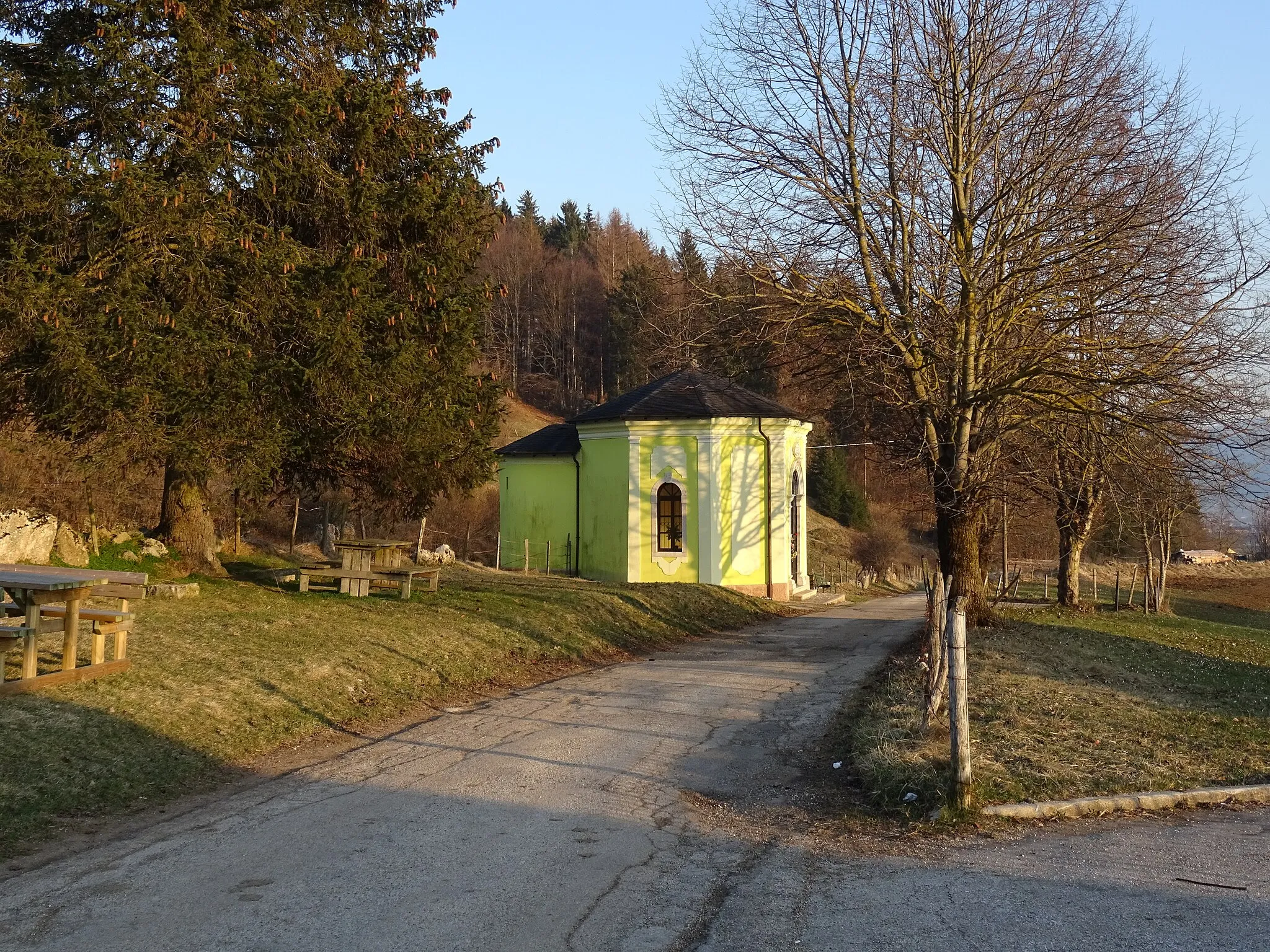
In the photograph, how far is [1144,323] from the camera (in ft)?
45.9

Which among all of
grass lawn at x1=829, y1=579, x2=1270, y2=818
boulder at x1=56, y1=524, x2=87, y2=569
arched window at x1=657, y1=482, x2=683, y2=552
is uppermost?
arched window at x1=657, y1=482, x2=683, y2=552

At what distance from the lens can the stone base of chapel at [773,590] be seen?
26.4 metres

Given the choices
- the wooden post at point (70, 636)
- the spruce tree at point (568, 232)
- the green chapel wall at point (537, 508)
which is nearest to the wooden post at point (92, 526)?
the wooden post at point (70, 636)

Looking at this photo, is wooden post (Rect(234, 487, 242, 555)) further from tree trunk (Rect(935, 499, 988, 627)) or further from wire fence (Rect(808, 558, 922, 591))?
wire fence (Rect(808, 558, 922, 591))

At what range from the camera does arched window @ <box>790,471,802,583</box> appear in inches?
1096

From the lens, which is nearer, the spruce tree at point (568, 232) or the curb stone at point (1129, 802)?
the curb stone at point (1129, 802)

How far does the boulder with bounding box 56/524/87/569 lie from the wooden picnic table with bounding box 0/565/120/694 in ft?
19.1

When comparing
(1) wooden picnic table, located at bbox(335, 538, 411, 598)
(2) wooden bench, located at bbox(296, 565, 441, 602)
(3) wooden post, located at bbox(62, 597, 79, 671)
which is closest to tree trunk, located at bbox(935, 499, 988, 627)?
(2) wooden bench, located at bbox(296, 565, 441, 602)

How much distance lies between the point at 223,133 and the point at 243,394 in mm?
4058

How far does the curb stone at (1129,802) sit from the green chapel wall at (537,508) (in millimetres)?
22570

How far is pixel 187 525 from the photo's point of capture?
1675 centimetres

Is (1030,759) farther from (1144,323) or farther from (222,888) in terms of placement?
(1144,323)

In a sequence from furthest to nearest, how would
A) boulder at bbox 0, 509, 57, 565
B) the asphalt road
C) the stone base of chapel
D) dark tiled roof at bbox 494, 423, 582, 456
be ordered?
1. dark tiled roof at bbox 494, 423, 582, 456
2. the stone base of chapel
3. boulder at bbox 0, 509, 57, 565
4. the asphalt road

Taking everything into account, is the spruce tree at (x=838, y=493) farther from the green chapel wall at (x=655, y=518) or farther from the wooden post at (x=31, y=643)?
the wooden post at (x=31, y=643)
